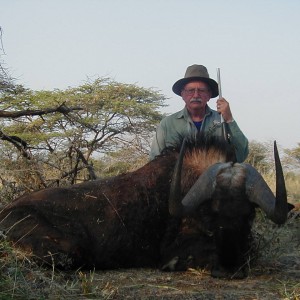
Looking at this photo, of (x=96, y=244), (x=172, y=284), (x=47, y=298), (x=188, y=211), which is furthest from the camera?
(x=96, y=244)

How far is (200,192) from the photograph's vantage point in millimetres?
4355

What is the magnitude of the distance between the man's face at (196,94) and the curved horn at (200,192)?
2.05m

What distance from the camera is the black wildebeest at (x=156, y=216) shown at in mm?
4176

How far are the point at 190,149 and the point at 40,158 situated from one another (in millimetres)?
3211

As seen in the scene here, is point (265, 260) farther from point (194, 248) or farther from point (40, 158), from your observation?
point (40, 158)

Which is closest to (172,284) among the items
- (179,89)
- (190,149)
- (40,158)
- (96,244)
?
(96,244)

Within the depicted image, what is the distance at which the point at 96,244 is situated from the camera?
4699mm

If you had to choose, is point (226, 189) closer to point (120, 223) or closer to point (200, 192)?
point (200, 192)

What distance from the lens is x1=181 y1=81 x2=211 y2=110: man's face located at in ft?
20.9

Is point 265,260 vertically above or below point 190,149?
below

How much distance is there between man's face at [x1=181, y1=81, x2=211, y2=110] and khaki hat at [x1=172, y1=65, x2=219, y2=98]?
0.05 m

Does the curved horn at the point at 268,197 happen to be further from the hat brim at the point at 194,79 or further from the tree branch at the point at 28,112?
the tree branch at the point at 28,112

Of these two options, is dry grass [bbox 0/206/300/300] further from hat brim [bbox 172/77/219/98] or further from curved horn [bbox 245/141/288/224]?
hat brim [bbox 172/77/219/98]

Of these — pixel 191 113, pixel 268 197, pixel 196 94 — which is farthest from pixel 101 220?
pixel 196 94
